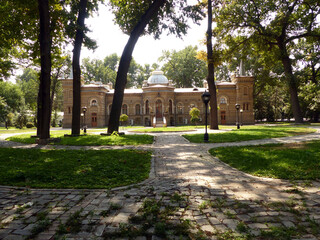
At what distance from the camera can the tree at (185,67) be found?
51125mm

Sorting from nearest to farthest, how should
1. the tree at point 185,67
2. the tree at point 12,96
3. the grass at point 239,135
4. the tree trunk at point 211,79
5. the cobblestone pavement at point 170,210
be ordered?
the cobblestone pavement at point 170,210
the grass at point 239,135
the tree trunk at point 211,79
the tree at point 12,96
the tree at point 185,67

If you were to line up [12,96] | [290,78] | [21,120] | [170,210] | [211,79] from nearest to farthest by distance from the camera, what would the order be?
[170,210], [211,79], [290,78], [21,120], [12,96]

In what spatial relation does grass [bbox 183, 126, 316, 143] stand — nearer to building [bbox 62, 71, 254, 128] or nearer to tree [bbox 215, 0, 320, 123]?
tree [bbox 215, 0, 320, 123]

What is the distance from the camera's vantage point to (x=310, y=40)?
77.4 feet

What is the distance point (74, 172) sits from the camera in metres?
5.18

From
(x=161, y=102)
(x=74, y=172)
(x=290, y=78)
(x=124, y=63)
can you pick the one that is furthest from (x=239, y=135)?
(x=161, y=102)

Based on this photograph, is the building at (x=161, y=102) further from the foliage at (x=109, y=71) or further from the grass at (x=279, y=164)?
the grass at (x=279, y=164)

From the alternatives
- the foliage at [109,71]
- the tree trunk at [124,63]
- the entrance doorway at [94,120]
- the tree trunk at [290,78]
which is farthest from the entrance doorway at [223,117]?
the foliage at [109,71]

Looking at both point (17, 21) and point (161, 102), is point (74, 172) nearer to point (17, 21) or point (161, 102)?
point (17, 21)

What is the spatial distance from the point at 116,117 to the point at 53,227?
11835mm

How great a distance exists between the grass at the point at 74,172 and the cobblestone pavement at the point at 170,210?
36 cm

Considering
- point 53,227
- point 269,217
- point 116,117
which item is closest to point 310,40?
point 116,117

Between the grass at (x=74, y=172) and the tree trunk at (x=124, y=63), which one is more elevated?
the tree trunk at (x=124, y=63)

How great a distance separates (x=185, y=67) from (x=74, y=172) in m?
49.6
